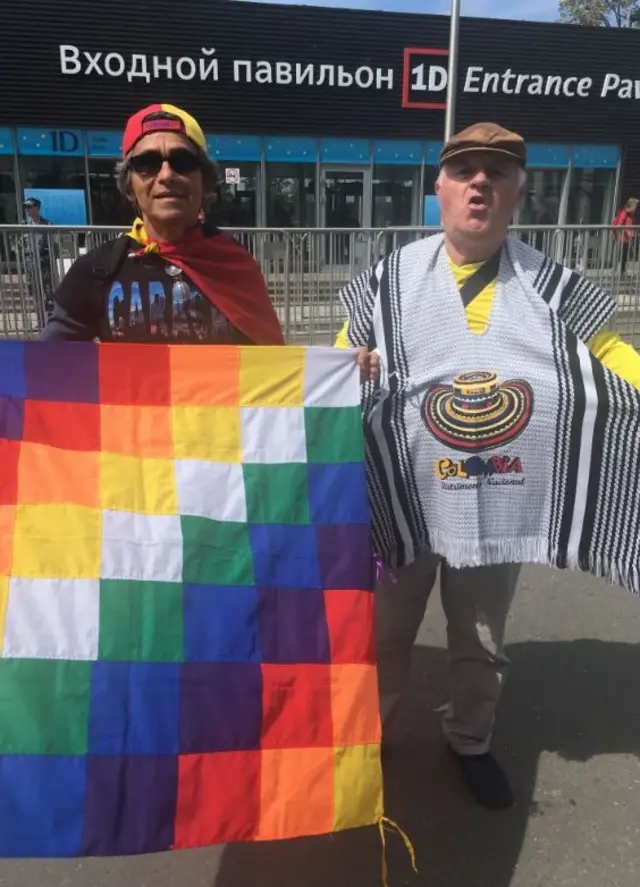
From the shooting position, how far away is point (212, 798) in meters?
1.77

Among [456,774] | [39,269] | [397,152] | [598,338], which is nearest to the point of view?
[598,338]

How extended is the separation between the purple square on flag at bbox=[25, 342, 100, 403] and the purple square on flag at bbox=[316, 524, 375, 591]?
74 cm

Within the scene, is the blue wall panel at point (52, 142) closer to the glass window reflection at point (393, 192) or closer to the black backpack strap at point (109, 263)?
the glass window reflection at point (393, 192)

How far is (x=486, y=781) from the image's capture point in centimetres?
247

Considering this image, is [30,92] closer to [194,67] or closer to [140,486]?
[194,67]

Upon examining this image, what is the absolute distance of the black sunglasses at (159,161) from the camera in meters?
2.17

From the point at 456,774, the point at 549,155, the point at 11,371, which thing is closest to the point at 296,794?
the point at 456,774

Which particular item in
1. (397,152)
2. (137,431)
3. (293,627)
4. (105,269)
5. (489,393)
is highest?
(397,152)

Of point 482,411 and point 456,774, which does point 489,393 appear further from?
point 456,774

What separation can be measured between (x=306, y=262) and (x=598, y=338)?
5.66 m

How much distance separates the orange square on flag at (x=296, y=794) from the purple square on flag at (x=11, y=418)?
1042 mm

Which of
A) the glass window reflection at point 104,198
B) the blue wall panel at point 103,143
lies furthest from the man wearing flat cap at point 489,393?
the blue wall panel at point 103,143

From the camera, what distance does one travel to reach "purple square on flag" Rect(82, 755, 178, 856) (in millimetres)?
1705

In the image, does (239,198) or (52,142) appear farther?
(239,198)
